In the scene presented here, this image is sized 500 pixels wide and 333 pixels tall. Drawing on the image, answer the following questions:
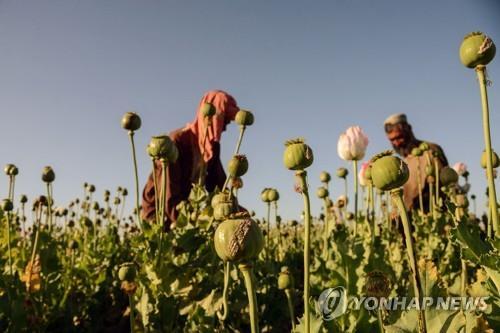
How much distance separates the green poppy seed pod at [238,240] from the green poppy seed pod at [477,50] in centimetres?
66

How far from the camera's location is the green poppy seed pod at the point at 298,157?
120 cm

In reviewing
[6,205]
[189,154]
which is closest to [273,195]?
[6,205]

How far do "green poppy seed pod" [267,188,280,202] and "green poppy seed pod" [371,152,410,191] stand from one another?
5.24 feet

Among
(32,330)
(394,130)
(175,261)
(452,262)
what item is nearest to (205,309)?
(175,261)

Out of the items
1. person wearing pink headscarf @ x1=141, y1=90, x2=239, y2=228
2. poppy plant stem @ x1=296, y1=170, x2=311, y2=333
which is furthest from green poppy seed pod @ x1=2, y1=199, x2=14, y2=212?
poppy plant stem @ x1=296, y1=170, x2=311, y2=333

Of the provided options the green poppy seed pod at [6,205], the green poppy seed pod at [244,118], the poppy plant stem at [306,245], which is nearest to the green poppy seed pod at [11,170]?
the green poppy seed pod at [6,205]

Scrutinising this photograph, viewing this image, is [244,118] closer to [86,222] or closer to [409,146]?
[86,222]

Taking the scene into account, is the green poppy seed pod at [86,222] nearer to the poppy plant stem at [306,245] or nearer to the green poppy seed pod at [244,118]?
the green poppy seed pod at [244,118]

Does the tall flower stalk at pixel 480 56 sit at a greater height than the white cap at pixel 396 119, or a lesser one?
lesser

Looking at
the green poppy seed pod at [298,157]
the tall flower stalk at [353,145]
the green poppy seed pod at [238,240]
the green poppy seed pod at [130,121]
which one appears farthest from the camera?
the tall flower stalk at [353,145]

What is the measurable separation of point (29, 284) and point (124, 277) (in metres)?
1.23

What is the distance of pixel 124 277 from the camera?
1709 mm

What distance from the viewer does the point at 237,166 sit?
176 cm

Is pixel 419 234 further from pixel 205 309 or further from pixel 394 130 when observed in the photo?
pixel 205 309
